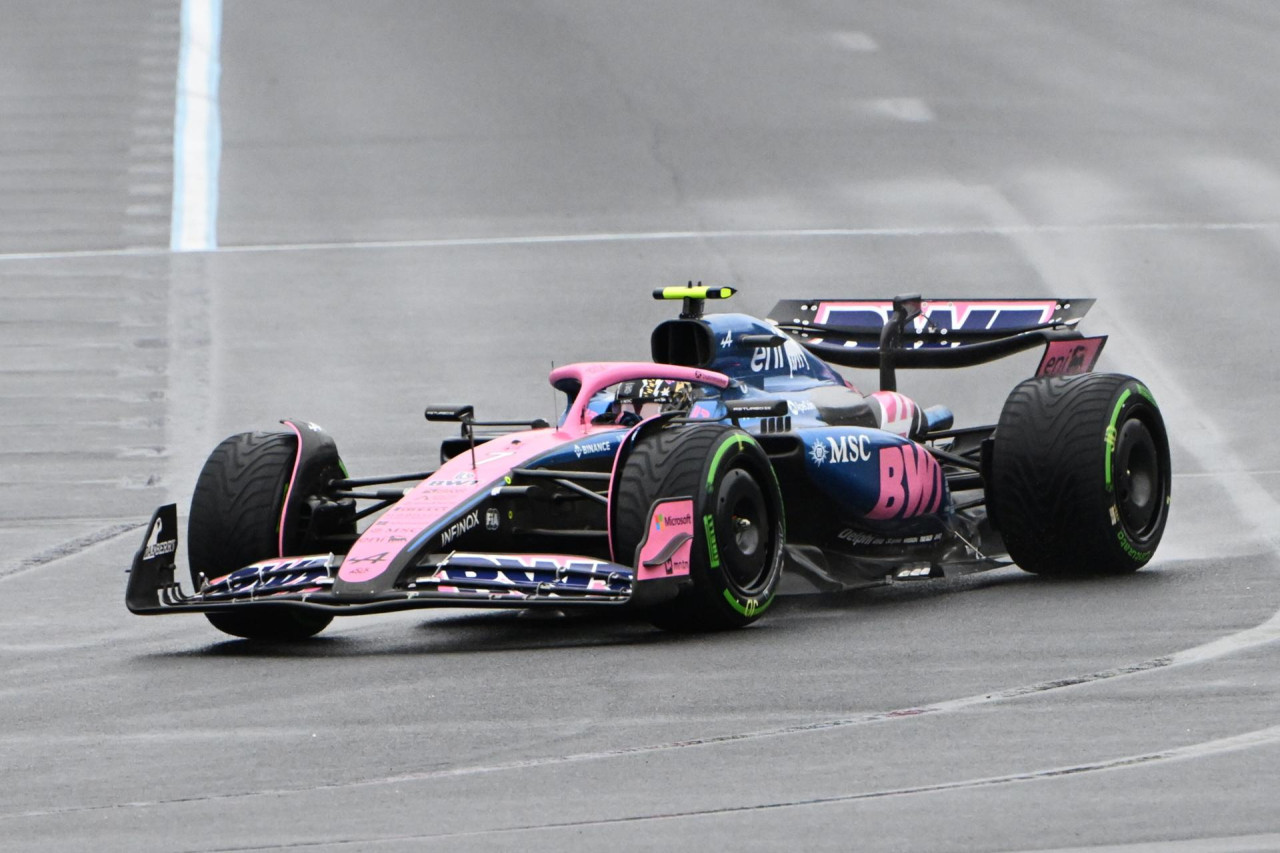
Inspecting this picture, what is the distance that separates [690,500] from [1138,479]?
3121 millimetres

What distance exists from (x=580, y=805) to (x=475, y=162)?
20.4 m

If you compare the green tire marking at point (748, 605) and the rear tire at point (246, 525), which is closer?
the green tire marking at point (748, 605)

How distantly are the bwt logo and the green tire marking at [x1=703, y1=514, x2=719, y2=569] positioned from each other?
68.6 inches

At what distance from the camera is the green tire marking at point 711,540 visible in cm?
933

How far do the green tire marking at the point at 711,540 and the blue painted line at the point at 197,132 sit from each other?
46.8 feet

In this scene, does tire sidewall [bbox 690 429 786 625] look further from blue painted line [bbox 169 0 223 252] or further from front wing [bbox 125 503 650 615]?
blue painted line [bbox 169 0 223 252]

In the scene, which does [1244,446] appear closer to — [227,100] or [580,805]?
[580,805]

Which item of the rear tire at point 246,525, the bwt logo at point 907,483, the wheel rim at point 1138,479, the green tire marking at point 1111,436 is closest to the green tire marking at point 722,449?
the bwt logo at point 907,483

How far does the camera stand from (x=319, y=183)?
83.0 ft

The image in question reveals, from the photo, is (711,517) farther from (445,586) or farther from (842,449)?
(842,449)

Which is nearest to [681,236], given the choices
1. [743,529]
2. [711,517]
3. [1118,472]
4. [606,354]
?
[606,354]

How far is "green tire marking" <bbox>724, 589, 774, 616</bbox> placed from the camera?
→ 31.2ft

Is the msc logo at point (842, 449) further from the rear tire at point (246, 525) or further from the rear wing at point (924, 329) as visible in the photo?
the rear tire at point (246, 525)

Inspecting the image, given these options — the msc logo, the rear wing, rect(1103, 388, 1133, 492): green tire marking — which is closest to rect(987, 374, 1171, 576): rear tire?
rect(1103, 388, 1133, 492): green tire marking
